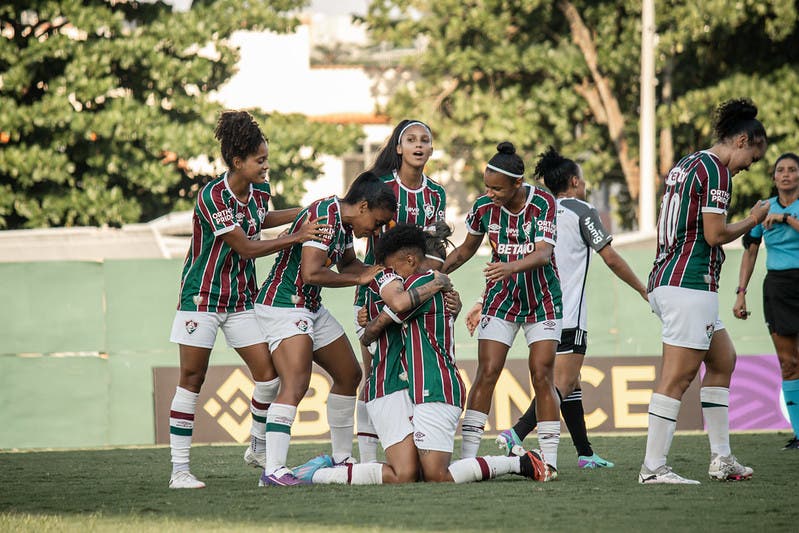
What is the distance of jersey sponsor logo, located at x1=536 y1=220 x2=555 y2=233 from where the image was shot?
7762 mm

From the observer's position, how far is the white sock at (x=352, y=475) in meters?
7.45

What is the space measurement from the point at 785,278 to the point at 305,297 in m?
4.65

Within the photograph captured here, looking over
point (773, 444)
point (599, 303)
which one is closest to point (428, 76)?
point (599, 303)

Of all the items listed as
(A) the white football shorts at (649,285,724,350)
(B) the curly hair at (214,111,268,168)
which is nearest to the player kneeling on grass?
(B) the curly hair at (214,111,268,168)

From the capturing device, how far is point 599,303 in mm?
13289

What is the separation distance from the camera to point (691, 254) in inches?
286

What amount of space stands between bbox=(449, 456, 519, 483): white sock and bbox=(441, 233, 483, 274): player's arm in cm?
126

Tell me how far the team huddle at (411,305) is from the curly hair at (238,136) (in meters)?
0.01

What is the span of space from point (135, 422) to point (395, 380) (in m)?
5.91

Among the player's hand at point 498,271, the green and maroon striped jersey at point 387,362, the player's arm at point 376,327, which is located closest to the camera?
the player's hand at point 498,271

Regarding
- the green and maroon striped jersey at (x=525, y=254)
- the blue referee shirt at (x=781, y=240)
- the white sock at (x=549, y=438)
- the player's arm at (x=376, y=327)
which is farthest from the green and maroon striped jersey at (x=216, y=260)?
the blue referee shirt at (x=781, y=240)

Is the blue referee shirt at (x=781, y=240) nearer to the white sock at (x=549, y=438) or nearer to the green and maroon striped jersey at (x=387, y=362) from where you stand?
the white sock at (x=549, y=438)

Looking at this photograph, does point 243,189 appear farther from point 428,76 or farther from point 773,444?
point 428,76

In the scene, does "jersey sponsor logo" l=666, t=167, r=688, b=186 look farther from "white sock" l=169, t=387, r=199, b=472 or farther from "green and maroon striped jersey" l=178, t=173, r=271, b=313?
"white sock" l=169, t=387, r=199, b=472
